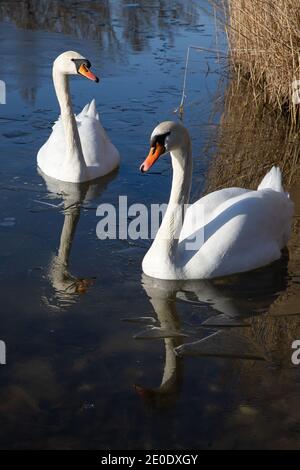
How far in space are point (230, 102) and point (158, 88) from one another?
3.28 feet

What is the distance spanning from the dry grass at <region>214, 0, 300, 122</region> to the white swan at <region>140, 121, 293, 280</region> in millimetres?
3731

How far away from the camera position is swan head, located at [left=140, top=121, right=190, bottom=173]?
19.6 feet

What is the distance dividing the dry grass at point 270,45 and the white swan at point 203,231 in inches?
147

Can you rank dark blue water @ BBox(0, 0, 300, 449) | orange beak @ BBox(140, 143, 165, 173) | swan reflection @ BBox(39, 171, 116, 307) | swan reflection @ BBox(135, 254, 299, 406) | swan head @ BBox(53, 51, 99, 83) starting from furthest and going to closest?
swan head @ BBox(53, 51, 99, 83), swan reflection @ BBox(39, 171, 116, 307), orange beak @ BBox(140, 143, 165, 173), swan reflection @ BBox(135, 254, 299, 406), dark blue water @ BBox(0, 0, 300, 449)

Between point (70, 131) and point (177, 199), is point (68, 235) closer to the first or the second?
point (177, 199)

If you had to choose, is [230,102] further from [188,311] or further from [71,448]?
[71,448]

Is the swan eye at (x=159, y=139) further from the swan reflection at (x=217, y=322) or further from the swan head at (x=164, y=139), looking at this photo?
the swan reflection at (x=217, y=322)

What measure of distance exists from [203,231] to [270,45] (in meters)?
4.47

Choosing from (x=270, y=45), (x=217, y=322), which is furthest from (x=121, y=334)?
(x=270, y=45)

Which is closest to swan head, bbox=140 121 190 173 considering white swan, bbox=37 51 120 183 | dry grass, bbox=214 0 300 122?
white swan, bbox=37 51 120 183

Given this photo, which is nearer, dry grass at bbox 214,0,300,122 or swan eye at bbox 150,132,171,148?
swan eye at bbox 150,132,171,148

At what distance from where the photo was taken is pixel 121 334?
5.53 m

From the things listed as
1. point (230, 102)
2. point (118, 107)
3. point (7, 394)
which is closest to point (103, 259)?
point (7, 394)

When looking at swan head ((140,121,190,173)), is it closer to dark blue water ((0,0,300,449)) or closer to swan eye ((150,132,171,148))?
swan eye ((150,132,171,148))
